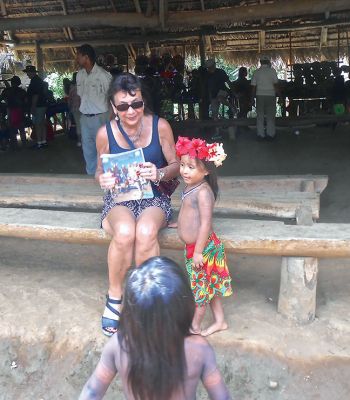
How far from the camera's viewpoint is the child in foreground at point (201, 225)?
98.9 inches

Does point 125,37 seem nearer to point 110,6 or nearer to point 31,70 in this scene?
point 110,6

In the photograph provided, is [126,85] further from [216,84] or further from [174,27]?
[216,84]

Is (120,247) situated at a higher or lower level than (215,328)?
higher

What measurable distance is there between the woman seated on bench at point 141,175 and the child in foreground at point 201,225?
21cm

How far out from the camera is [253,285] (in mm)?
3406

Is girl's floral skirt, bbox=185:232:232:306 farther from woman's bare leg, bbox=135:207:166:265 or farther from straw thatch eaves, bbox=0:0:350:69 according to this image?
straw thatch eaves, bbox=0:0:350:69

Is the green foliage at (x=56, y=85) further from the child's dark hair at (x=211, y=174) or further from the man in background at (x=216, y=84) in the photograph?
the child's dark hair at (x=211, y=174)

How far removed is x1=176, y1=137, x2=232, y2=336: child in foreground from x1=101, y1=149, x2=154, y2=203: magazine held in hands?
27 cm

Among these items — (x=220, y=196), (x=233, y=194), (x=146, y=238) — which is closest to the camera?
(x=146, y=238)

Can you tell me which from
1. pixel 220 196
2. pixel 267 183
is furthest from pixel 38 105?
pixel 220 196

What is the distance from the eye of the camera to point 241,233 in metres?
2.91

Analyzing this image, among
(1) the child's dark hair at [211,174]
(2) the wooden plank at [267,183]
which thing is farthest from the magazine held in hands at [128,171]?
(2) the wooden plank at [267,183]

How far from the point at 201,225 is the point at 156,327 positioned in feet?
3.77

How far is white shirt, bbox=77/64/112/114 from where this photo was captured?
17.0ft
